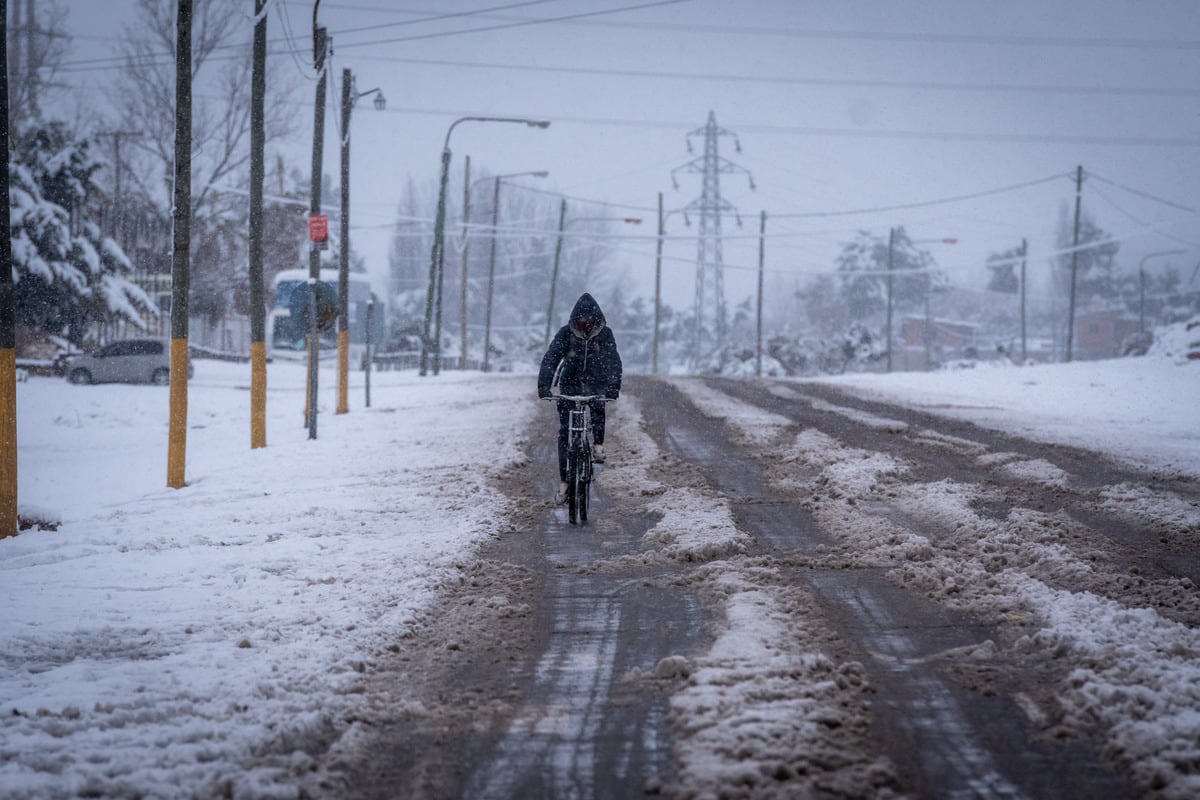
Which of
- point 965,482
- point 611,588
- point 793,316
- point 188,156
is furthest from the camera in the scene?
point 793,316

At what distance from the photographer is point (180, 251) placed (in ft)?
40.5

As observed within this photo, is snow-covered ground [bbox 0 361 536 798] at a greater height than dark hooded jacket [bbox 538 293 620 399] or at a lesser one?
lesser

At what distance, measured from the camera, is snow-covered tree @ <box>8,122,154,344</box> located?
1407 inches

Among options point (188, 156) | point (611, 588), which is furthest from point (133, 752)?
point (188, 156)

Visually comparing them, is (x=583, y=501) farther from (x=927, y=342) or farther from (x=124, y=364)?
(x=927, y=342)

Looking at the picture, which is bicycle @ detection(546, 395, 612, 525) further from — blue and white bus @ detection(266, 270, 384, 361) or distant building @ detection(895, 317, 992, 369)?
distant building @ detection(895, 317, 992, 369)

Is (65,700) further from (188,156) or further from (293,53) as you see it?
Result: (293,53)

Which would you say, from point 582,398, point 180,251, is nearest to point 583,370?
point 582,398

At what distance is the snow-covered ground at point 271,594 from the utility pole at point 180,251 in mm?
600

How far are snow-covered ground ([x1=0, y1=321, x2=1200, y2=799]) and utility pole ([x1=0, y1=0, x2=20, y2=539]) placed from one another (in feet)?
1.21

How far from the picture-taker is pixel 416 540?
7.84 metres

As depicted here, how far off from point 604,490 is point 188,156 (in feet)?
21.7

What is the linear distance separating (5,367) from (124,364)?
96.1 ft

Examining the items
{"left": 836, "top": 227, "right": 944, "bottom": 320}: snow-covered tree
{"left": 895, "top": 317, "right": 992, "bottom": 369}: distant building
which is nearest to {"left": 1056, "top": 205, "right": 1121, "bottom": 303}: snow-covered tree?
{"left": 895, "top": 317, "right": 992, "bottom": 369}: distant building
